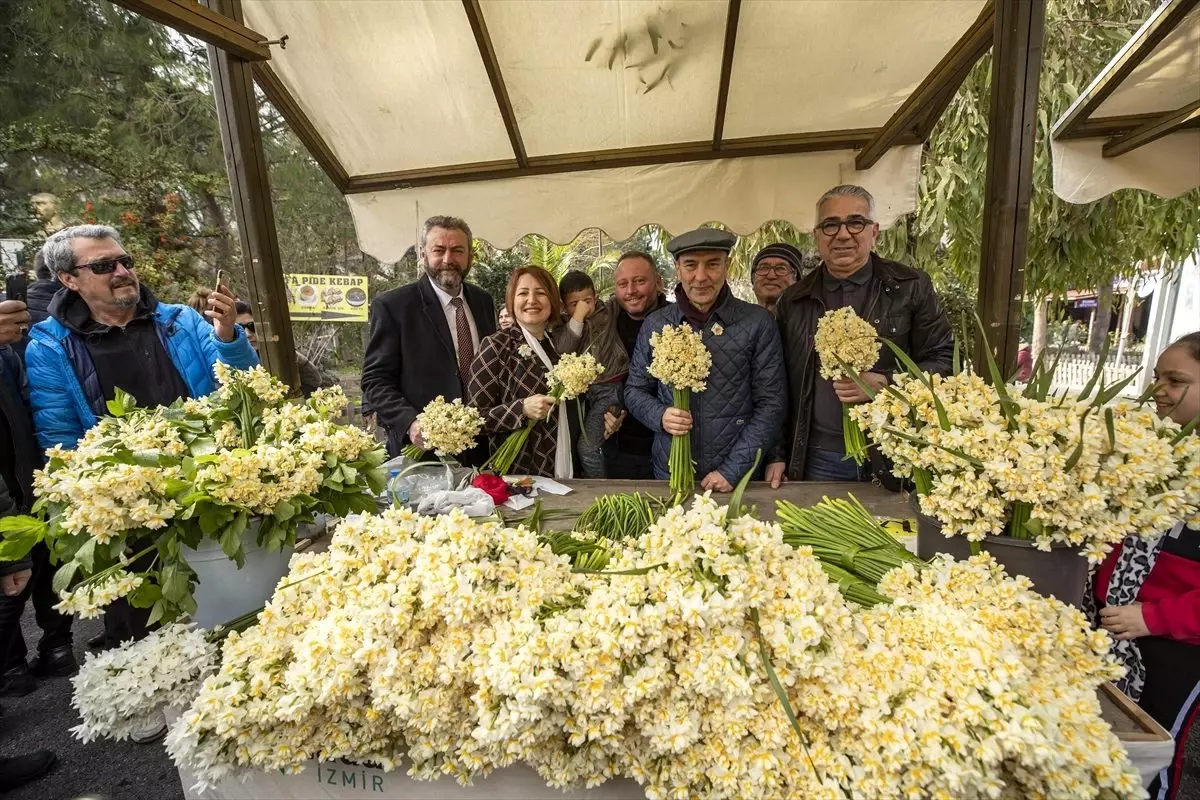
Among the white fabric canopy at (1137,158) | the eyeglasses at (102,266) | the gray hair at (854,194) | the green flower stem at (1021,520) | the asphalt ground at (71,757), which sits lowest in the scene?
the asphalt ground at (71,757)

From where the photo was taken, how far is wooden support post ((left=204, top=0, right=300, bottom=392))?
9.21ft

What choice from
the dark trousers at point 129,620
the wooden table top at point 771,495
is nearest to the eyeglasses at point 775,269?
the wooden table top at point 771,495

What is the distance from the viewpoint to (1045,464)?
123 centimetres

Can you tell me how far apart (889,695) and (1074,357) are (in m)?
25.1

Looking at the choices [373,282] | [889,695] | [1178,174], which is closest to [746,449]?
[889,695]

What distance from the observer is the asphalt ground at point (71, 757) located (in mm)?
2723

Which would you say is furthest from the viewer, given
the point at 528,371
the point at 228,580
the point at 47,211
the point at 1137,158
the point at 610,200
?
the point at 47,211

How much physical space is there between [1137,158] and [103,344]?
280 inches

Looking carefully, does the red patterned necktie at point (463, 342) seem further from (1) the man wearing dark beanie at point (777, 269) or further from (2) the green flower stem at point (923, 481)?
(2) the green flower stem at point (923, 481)

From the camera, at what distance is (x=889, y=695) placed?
3.36 ft

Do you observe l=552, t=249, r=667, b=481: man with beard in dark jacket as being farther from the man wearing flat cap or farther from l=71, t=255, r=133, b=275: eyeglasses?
l=71, t=255, r=133, b=275: eyeglasses

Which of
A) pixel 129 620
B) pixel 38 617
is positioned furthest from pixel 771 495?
pixel 38 617

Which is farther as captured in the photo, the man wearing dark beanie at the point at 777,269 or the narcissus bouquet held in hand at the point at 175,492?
the man wearing dark beanie at the point at 777,269

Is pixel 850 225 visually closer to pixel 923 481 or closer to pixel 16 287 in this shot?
pixel 923 481
